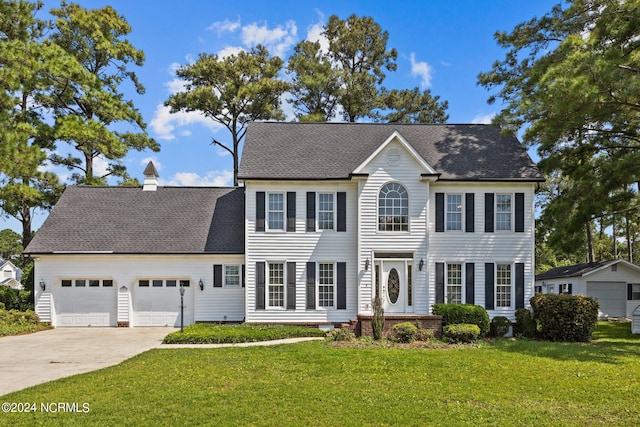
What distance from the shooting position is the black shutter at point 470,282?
19078 millimetres

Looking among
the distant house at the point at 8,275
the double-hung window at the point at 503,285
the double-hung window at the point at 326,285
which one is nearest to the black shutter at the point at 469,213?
the double-hung window at the point at 503,285

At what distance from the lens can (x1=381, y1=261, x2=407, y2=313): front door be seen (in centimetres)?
1872

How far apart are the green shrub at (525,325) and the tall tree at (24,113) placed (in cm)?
1986

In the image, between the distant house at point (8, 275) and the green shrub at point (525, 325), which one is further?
the distant house at point (8, 275)

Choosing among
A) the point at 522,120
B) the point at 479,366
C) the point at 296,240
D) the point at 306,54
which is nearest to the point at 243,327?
the point at 296,240

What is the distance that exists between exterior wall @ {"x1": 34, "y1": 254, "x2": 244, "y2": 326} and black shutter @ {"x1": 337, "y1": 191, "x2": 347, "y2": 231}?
471cm

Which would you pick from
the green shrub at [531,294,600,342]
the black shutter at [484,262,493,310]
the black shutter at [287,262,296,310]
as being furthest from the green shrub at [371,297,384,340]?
the green shrub at [531,294,600,342]

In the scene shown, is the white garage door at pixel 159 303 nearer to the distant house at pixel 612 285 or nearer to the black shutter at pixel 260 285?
the black shutter at pixel 260 285

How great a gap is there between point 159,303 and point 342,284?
8.21m

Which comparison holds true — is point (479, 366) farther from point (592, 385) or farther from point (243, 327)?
point (243, 327)

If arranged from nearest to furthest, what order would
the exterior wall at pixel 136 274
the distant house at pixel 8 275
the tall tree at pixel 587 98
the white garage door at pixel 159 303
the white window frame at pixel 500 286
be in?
the tall tree at pixel 587 98
the white window frame at pixel 500 286
the exterior wall at pixel 136 274
the white garage door at pixel 159 303
the distant house at pixel 8 275

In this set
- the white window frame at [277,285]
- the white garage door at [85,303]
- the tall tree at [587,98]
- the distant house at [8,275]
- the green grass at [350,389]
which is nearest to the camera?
the green grass at [350,389]

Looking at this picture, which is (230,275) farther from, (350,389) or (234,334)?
(350,389)

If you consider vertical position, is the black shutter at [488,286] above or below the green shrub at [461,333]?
above
